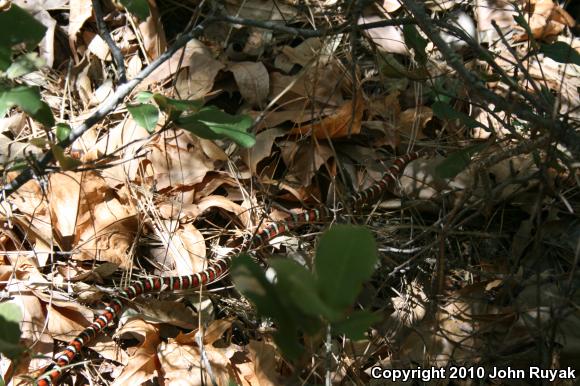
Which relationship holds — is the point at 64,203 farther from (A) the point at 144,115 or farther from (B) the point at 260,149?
(A) the point at 144,115

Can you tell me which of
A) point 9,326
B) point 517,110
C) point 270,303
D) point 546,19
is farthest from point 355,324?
point 546,19

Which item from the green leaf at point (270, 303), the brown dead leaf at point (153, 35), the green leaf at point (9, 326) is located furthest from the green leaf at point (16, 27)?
the brown dead leaf at point (153, 35)

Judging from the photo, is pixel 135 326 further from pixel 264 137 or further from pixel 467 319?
pixel 467 319

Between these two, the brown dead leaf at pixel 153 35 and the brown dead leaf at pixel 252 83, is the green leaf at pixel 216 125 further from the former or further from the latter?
the brown dead leaf at pixel 153 35

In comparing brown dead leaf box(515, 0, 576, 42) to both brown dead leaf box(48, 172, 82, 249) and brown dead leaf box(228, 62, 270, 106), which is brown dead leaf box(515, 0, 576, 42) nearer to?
brown dead leaf box(228, 62, 270, 106)

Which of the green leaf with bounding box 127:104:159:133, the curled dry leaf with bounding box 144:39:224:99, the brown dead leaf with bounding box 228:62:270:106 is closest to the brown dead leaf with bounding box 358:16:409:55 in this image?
the brown dead leaf with bounding box 228:62:270:106

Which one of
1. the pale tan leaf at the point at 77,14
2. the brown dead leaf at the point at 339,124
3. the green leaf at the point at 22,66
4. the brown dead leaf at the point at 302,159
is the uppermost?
the pale tan leaf at the point at 77,14
